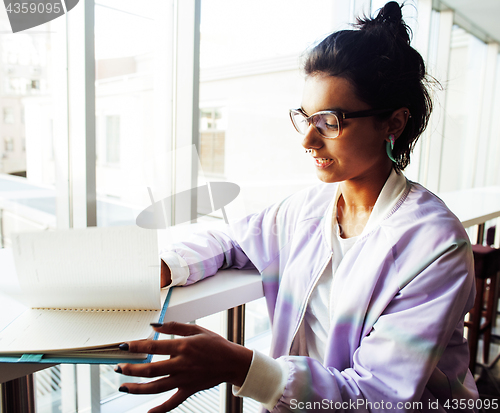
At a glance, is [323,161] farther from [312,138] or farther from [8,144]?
[8,144]

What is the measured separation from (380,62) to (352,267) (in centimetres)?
51

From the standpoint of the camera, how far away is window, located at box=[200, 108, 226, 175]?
197 cm

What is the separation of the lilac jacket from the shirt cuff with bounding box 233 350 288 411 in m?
0.02

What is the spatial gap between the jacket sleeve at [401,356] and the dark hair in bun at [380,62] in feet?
1.34

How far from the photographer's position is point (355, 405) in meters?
0.77

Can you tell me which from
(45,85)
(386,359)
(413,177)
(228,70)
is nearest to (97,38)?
(45,85)

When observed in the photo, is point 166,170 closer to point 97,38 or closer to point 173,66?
point 173,66

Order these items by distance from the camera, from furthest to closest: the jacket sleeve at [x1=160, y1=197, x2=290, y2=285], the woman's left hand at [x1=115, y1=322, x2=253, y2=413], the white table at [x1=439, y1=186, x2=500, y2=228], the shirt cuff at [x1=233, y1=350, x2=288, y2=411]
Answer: the white table at [x1=439, y1=186, x2=500, y2=228]
the jacket sleeve at [x1=160, y1=197, x2=290, y2=285]
the shirt cuff at [x1=233, y1=350, x2=288, y2=411]
the woman's left hand at [x1=115, y1=322, x2=253, y2=413]

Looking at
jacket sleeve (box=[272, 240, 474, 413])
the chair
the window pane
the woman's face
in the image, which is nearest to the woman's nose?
the woman's face

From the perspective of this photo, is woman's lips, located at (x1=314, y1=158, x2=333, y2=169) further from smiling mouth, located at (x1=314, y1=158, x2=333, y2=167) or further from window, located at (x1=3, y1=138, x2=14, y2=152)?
window, located at (x1=3, y1=138, x2=14, y2=152)

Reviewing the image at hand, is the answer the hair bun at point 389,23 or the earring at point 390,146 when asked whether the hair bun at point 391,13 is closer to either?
the hair bun at point 389,23

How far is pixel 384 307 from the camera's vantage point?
842 mm

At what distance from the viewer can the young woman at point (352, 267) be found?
75 cm

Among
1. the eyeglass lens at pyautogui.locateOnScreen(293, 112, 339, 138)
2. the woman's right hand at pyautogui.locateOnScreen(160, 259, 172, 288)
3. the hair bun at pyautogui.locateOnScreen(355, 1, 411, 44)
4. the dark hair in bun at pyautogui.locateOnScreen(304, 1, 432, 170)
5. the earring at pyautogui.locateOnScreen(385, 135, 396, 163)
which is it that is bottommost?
the woman's right hand at pyautogui.locateOnScreen(160, 259, 172, 288)
